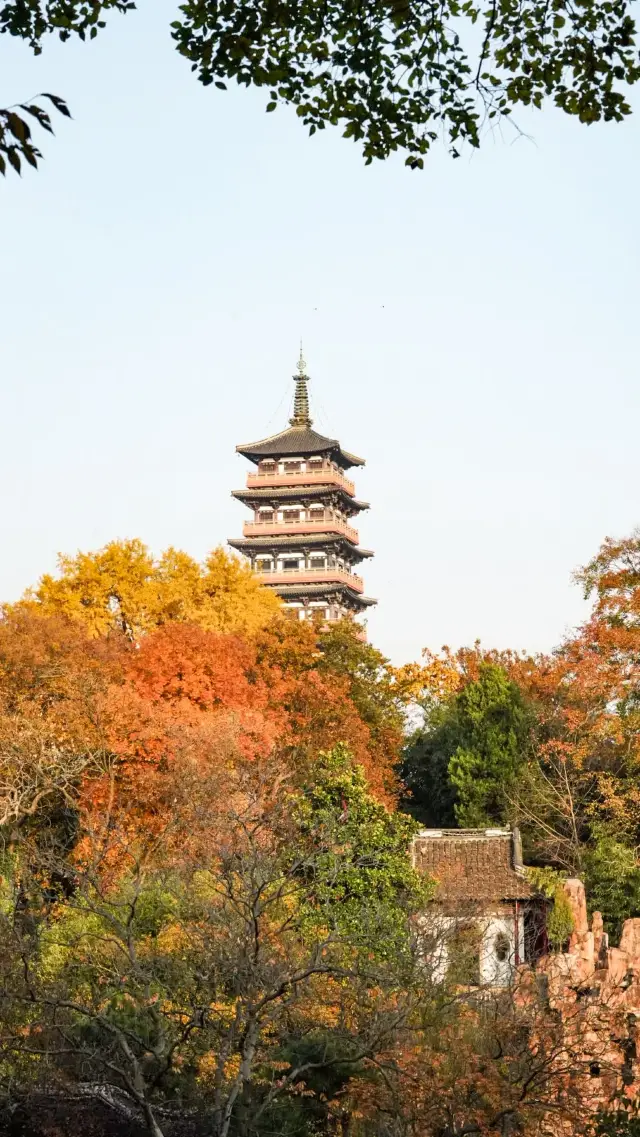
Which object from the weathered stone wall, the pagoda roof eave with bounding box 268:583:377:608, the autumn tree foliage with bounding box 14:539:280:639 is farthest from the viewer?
the pagoda roof eave with bounding box 268:583:377:608

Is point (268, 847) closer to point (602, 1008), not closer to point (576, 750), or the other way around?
point (602, 1008)

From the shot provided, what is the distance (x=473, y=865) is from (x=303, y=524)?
107 feet

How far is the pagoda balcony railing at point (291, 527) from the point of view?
186ft

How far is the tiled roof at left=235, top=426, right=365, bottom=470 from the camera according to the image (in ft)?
190

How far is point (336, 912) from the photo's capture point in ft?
62.8

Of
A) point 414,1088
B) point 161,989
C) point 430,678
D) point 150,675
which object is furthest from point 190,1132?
point 430,678

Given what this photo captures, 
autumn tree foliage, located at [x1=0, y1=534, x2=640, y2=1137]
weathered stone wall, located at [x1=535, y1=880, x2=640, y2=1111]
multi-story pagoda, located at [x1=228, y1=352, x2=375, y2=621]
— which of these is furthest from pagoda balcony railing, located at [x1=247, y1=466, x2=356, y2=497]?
weathered stone wall, located at [x1=535, y1=880, x2=640, y2=1111]

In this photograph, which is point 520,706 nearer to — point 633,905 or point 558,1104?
point 633,905

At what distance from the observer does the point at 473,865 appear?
83.7 ft

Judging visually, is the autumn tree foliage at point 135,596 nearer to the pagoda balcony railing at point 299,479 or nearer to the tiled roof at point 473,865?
the tiled roof at point 473,865

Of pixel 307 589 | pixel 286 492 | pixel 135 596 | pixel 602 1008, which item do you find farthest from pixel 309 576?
pixel 602 1008

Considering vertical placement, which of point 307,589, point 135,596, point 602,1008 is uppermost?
point 307,589

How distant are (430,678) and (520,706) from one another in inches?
262

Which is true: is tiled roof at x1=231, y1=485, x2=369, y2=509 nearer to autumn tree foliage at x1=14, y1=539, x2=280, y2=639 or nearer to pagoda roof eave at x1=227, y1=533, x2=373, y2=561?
pagoda roof eave at x1=227, y1=533, x2=373, y2=561
